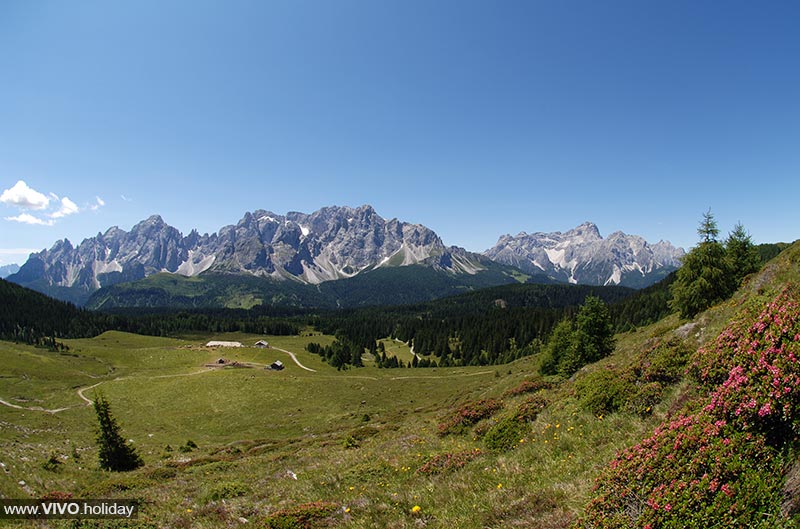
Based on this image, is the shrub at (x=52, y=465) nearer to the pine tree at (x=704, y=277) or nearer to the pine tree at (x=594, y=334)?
the pine tree at (x=594, y=334)

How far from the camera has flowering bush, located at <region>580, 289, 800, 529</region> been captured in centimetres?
561

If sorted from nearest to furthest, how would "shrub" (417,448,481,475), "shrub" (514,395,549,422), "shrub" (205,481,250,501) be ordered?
"shrub" (417,448,481,475) < "shrub" (205,481,250,501) < "shrub" (514,395,549,422)

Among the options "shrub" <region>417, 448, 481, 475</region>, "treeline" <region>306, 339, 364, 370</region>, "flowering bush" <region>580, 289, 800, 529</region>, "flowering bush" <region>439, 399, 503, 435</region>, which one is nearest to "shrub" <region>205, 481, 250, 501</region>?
"shrub" <region>417, 448, 481, 475</region>

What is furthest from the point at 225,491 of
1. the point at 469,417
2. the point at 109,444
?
the point at 109,444

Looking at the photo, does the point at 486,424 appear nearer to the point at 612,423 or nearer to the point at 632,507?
the point at 612,423

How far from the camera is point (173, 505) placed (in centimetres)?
1538

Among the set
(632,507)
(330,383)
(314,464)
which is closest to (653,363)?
(632,507)

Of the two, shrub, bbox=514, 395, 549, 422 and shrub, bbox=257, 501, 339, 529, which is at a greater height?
shrub, bbox=514, 395, 549, 422

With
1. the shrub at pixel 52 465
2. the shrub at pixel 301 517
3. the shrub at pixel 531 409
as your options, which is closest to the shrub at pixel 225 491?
the shrub at pixel 301 517

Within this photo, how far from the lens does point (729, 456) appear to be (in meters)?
6.05

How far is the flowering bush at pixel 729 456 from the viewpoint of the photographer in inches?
221

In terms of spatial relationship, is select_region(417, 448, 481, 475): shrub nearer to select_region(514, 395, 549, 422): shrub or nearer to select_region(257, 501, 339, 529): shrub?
select_region(514, 395, 549, 422): shrub

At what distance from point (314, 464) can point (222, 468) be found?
374 inches

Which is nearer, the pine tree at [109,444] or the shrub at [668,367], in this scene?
the shrub at [668,367]
